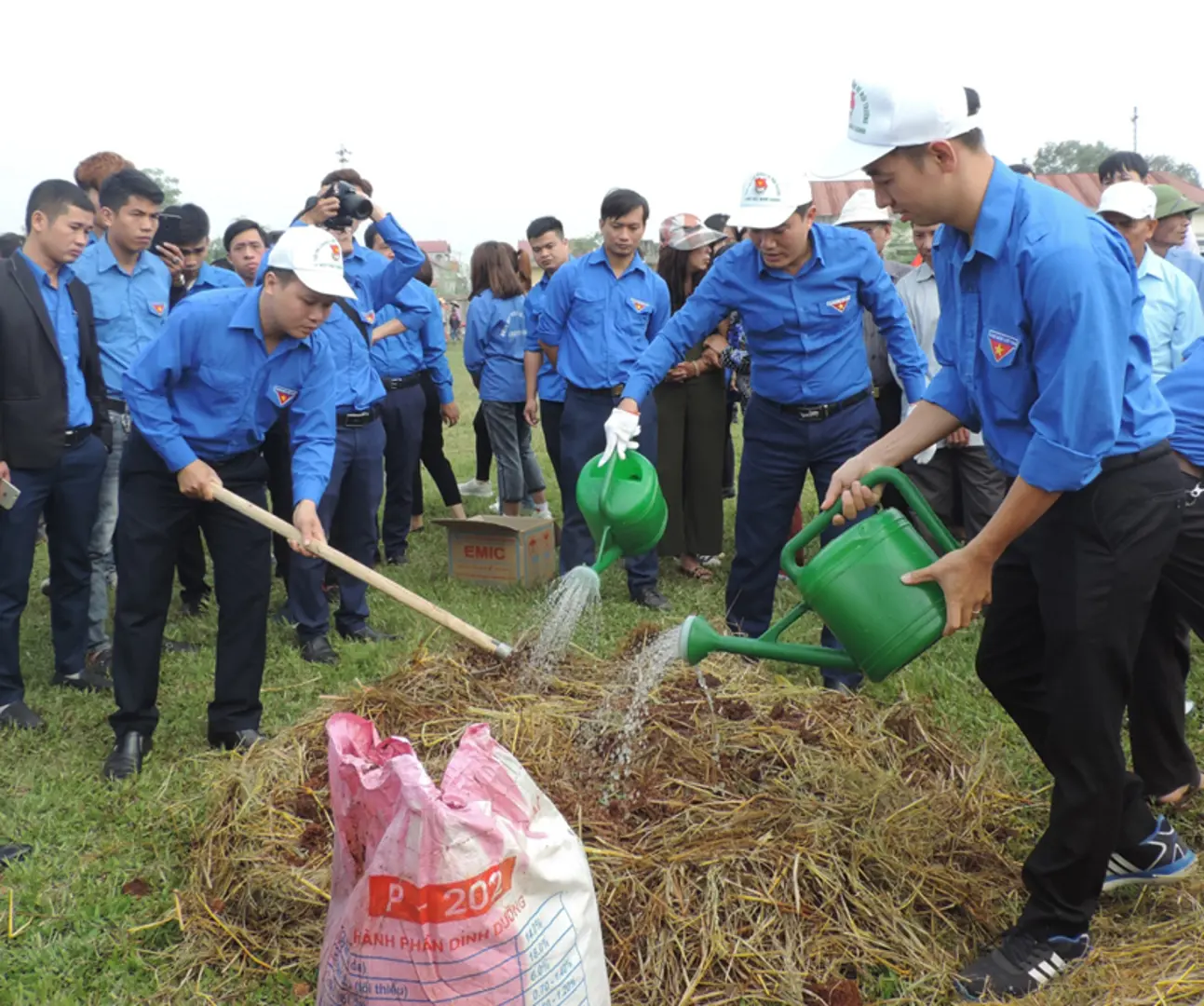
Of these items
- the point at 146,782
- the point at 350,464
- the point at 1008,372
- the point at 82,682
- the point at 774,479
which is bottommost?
the point at 82,682

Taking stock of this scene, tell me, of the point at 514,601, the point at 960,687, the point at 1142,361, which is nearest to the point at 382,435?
the point at 514,601

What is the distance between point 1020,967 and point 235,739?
2617 millimetres

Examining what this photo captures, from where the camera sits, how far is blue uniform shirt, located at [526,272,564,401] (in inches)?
242

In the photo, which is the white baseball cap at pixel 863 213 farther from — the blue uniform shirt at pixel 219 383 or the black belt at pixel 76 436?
the black belt at pixel 76 436

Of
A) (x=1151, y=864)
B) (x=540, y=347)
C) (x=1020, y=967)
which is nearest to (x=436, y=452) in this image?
(x=540, y=347)

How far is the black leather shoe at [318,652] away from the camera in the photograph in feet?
15.6

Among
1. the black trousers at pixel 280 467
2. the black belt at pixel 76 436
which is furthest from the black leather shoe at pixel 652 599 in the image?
the black belt at pixel 76 436

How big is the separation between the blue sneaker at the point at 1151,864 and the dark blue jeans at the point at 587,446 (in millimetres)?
2997

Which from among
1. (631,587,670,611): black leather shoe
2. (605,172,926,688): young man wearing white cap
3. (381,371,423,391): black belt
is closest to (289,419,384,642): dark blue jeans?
(381,371,423,391): black belt

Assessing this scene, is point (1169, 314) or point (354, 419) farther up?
point (1169, 314)

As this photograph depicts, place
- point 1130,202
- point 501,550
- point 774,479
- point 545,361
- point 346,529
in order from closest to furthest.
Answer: point 774,479, point 1130,202, point 346,529, point 501,550, point 545,361

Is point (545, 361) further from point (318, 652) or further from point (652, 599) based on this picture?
point (318, 652)

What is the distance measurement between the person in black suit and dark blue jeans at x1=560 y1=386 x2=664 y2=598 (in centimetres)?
217

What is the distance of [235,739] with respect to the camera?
12.5 feet
